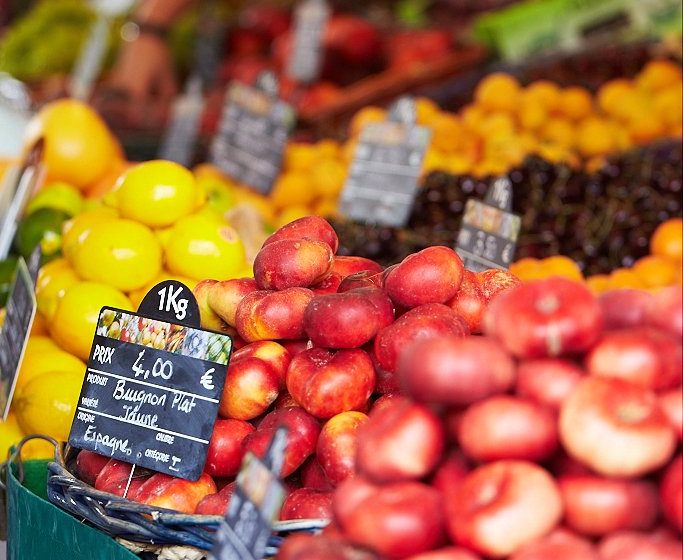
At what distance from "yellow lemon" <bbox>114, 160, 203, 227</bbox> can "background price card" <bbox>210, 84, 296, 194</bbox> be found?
130 centimetres

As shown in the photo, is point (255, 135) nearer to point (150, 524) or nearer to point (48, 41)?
point (48, 41)

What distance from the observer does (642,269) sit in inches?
96.7

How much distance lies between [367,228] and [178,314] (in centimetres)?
130

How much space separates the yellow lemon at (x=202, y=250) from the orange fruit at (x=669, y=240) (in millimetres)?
1094

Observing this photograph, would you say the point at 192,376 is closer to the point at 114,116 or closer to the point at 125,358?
the point at 125,358

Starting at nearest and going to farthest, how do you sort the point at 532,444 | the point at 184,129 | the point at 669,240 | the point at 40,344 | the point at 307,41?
the point at 532,444, the point at 40,344, the point at 669,240, the point at 184,129, the point at 307,41

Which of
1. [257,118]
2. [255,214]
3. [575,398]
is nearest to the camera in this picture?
[575,398]

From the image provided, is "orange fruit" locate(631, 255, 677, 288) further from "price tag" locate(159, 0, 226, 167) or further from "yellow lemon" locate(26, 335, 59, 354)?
"price tag" locate(159, 0, 226, 167)

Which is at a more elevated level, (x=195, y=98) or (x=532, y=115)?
(x=532, y=115)

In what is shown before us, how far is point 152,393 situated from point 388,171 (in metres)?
1.55

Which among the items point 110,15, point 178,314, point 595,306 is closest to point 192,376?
point 178,314

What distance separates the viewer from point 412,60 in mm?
4539

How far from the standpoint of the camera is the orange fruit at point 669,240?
2.51 metres

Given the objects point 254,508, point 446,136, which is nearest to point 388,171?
point 446,136
